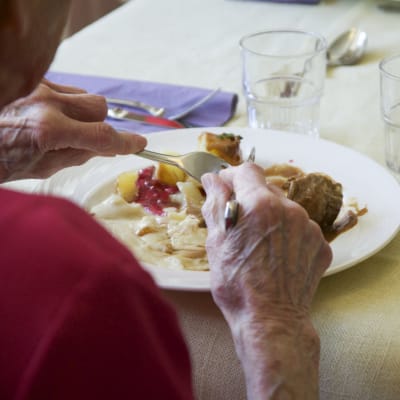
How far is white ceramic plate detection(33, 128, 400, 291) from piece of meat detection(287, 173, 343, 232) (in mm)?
42

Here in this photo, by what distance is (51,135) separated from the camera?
112cm

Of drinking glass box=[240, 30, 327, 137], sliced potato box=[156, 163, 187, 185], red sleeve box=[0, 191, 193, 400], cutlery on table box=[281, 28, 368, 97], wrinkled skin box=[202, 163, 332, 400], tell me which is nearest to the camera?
red sleeve box=[0, 191, 193, 400]

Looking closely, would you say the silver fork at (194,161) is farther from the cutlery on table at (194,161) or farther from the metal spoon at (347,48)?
the metal spoon at (347,48)

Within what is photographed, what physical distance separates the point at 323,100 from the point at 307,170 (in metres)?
0.38

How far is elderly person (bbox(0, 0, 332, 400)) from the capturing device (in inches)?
18.0

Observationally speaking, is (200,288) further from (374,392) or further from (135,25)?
(135,25)

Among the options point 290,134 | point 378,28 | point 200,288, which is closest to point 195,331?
point 200,288

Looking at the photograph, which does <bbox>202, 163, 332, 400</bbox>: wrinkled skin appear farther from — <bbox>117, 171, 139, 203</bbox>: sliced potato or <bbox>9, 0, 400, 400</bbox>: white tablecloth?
<bbox>117, 171, 139, 203</bbox>: sliced potato

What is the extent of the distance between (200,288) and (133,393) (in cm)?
42

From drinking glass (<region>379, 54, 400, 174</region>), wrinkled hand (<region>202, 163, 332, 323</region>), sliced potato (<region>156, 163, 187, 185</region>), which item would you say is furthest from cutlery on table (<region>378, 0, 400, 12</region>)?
wrinkled hand (<region>202, 163, 332, 323</region>)

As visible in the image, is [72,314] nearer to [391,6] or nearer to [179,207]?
[179,207]

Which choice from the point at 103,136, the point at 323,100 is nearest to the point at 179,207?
the point at 103,136

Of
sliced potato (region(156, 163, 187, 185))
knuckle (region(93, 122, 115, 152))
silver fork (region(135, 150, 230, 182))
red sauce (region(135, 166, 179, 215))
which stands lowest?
red sauce (region(135, 166, 179, 215))

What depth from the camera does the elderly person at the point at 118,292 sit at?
0.46 m
